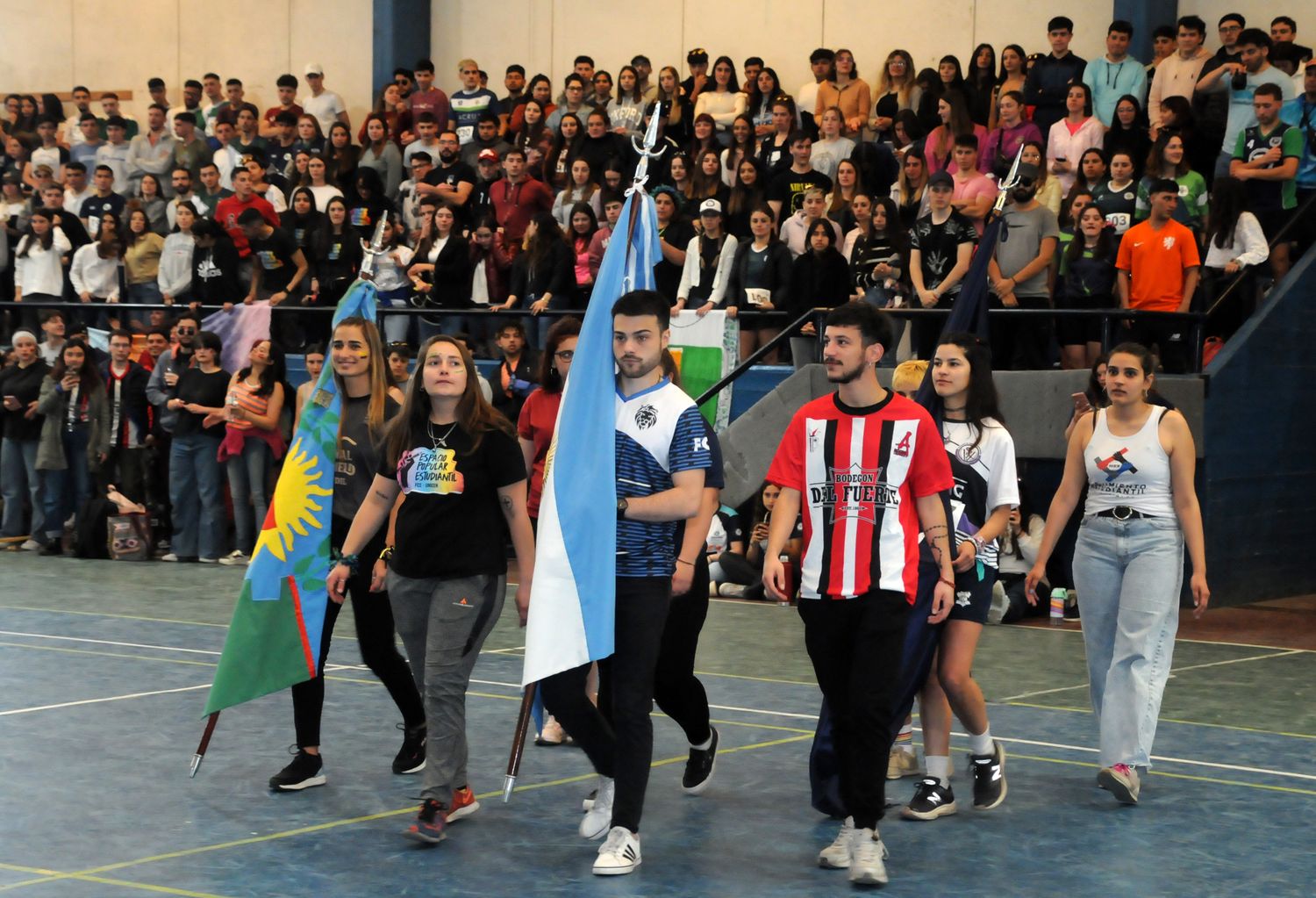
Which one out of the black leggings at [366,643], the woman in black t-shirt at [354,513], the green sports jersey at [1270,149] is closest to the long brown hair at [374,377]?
the woman in black t-shirt at [354,513]

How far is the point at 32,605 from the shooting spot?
13.2m

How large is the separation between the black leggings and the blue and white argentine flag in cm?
119

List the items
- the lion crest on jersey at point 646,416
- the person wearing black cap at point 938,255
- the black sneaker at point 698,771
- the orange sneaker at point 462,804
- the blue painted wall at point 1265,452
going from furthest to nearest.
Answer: the person wearing black cap at point 938,255, the blue painted wall at point 1265,452, the black sneaker at point 698,771, the orange sneaker at point 462,804, the lion crest on jersey at point 646,416

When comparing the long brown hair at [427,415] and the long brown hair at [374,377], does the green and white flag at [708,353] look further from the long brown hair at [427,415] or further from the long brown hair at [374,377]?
the long brown hair at [427,415]

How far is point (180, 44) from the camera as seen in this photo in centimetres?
2577

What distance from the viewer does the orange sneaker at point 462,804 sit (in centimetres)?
650

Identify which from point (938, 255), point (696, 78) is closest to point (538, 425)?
point (938, 255)

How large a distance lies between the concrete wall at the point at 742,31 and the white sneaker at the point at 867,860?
15166mm

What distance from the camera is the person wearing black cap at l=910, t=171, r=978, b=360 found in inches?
558

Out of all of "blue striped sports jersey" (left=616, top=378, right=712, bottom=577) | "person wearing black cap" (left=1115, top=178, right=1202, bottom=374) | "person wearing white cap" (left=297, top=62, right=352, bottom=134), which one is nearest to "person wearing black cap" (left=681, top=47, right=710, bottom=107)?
"person wearing white cap" (left=297, top=62, right=352, bottom=134)

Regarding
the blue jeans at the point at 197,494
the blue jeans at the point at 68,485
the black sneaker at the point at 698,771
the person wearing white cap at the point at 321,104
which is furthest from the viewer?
the person wearing white cap at the point at 321,104

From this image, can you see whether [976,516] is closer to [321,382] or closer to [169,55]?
[321,382]

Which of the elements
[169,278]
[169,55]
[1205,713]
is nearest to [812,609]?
[1205,713]

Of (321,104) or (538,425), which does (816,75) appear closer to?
(321,104)
